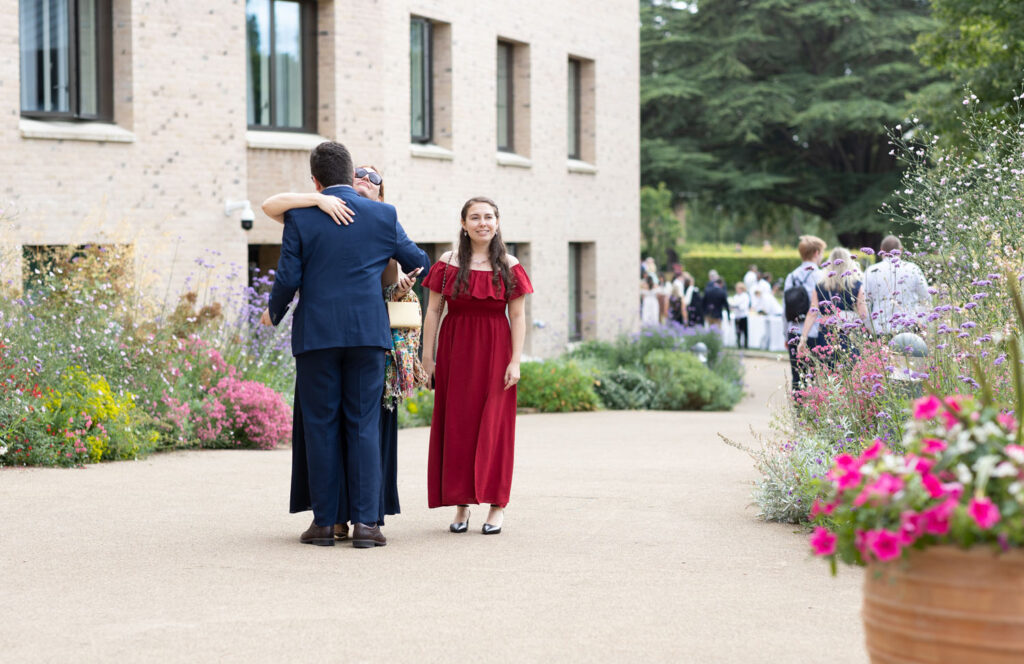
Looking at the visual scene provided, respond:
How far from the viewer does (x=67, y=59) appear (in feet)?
47.2

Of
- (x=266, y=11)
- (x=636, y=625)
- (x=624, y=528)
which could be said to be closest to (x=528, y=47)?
(x=266, y=11)

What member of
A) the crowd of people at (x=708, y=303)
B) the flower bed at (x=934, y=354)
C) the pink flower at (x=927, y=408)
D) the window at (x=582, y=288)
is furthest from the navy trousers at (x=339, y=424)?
the crowd of people at (x=708, y=303)

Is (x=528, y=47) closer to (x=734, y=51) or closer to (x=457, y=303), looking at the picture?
(x=457, y=303)

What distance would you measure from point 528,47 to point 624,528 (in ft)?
49.1

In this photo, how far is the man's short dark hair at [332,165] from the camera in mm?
6660

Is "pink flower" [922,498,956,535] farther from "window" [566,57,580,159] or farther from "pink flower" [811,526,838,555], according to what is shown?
"window" [566,57,580,159]

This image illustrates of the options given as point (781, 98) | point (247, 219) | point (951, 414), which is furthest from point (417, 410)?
point (781, 98)

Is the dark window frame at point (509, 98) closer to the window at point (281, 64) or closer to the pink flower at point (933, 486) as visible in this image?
the window at point (281, 64)

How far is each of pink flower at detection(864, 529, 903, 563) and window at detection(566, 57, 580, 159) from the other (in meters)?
20.2

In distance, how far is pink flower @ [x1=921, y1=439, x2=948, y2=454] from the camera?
3379 millimetres

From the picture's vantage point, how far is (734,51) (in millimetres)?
38531

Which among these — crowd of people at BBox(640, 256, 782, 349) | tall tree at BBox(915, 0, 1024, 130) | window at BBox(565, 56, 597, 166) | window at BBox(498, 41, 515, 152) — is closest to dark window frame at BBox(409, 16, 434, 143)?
window at BBox(498, 41, 515, 152)

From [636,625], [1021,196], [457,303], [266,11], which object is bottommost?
[636,625]

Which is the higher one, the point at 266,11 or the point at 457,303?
the point at 266,11
